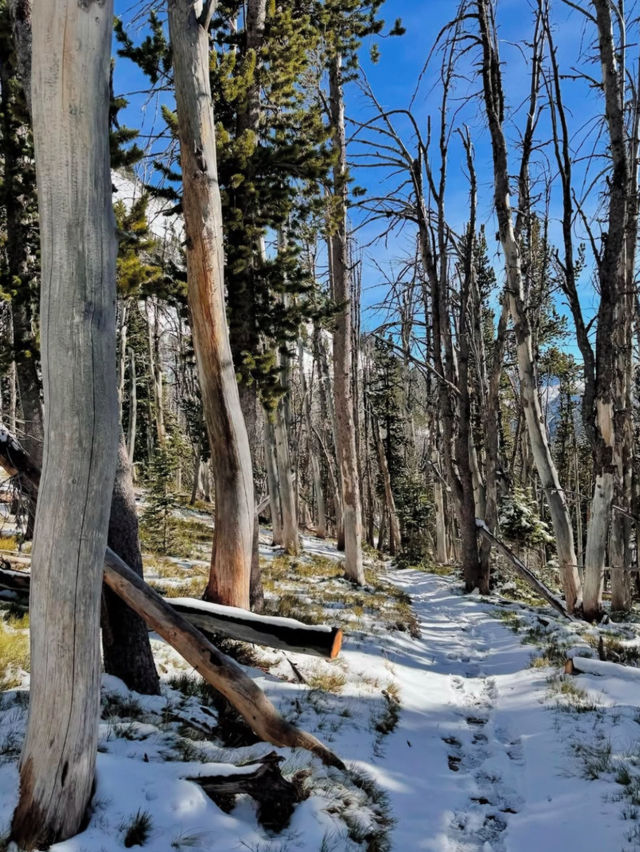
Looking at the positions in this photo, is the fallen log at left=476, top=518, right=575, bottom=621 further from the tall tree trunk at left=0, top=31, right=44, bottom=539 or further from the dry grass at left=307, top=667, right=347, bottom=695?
the tall tree trunk at left=0, top=31, right=44, bottom=539

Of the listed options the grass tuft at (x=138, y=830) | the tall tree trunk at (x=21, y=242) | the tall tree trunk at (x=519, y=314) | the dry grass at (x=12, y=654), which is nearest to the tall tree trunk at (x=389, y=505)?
the tall tree trunk at (x=519, y=314)

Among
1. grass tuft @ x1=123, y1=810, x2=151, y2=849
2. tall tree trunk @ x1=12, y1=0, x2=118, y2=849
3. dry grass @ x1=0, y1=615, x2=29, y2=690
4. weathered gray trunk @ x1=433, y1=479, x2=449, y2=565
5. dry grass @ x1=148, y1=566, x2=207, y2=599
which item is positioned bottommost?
weathered gray trunk @ x1=433, y1=479, x2=449, y2=565

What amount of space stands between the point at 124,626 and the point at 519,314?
27.3 ft

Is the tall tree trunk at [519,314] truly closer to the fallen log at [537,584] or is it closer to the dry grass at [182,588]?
the fallen log at [537,584]

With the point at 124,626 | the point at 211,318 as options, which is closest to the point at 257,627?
the point at 124,626

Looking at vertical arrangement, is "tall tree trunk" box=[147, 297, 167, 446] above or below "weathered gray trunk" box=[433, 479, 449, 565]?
above

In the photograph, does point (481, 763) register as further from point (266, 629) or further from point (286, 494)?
point (286, 494)

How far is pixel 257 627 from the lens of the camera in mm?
4031

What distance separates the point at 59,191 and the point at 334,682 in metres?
4.91

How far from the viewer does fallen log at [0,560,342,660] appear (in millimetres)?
3773

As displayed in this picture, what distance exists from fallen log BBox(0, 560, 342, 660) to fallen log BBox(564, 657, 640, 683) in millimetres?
3155

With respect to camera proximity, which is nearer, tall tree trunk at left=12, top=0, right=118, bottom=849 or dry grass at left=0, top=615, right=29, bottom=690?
tall tree trunk at left=12, top=0, right=118, bottom=849

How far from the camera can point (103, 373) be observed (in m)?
2.32

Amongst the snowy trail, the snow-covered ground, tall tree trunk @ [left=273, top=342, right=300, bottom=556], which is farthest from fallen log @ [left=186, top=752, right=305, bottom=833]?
tall tree trunk @ [left=273, top=342, right=300, bottom=556]
